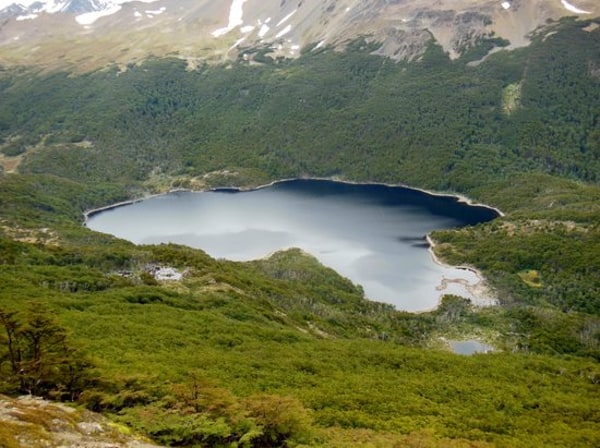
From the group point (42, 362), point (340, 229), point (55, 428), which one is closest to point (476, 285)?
point (340, 229)

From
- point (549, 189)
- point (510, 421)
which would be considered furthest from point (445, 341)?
point (549, 189)

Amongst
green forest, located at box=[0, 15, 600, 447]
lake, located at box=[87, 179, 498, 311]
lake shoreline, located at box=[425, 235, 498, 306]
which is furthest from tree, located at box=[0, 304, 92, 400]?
lake shoreline, located at box=[425, 235, 498, 306]

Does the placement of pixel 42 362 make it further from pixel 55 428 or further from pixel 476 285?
pixel 476 285

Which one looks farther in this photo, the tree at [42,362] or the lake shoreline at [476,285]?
the lake shoreline at [476,285]

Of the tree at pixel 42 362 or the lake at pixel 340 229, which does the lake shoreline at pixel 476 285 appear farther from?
the tree at pixel 42 362

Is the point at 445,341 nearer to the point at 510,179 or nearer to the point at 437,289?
the point at 437,289

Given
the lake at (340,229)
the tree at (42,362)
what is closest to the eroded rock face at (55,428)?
the tree at (42,362)
